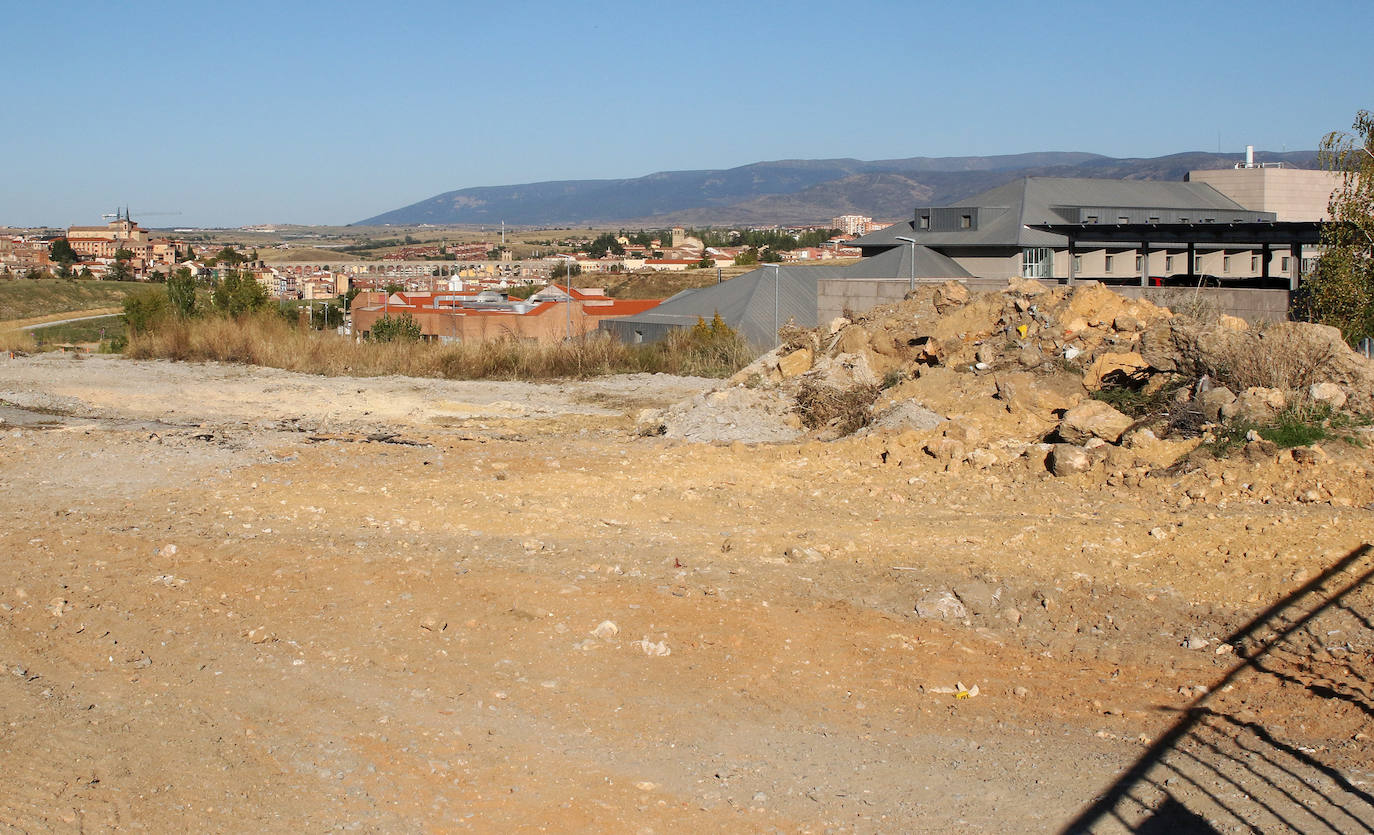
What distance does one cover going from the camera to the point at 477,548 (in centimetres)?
794

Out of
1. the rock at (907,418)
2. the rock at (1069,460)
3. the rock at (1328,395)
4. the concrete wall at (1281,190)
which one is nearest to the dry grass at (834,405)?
the rock at (907,418)

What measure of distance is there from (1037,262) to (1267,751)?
47141mm

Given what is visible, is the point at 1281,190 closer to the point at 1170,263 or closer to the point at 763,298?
the point at 1170,263

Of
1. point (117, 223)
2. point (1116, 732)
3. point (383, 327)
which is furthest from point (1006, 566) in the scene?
point (117, 223)

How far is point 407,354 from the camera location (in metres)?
19.7

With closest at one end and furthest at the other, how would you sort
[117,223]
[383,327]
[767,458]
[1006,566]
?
[1006,566], [767,458], [383,327], [117,223]

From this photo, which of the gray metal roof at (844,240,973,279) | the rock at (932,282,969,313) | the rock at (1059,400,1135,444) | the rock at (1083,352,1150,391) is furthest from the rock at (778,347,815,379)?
the gray metal roof at (844,240,973,279)

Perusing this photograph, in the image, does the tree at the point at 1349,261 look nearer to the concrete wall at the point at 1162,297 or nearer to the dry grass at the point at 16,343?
the concrete wall at the point at 1162,297

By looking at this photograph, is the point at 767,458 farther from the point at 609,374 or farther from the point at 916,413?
the point at 609,374

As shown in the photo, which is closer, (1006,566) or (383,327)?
(1006,566)

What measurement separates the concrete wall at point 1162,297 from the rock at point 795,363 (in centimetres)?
232

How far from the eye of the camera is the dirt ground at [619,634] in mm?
4781

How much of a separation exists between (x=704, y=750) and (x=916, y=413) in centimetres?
661

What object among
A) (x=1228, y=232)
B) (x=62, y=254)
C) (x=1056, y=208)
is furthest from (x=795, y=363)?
(x=62, y=254)
